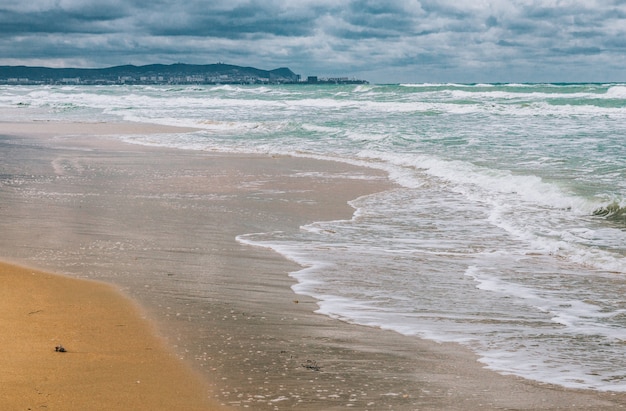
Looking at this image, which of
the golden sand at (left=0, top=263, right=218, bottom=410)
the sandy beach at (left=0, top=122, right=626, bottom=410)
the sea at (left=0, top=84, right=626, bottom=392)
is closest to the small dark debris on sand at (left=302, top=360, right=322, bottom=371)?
the sandy beach at (left=0, top=122, right=626, bottom=410)

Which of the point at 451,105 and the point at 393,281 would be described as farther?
the point at 451,105

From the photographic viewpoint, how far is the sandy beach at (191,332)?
372cm

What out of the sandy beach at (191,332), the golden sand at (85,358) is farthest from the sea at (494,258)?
the golden sand at (85,358)

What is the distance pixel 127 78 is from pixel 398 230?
610 ft

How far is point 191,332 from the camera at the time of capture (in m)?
4.78

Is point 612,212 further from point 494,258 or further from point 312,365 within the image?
point 312,365

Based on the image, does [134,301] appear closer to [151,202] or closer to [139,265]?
[139,265]

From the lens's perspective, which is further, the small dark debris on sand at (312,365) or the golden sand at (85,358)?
the small dark debris on sand at (312,365)

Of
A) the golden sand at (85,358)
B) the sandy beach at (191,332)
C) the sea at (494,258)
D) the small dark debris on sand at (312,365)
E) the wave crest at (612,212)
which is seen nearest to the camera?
the golden sand at (85,358)

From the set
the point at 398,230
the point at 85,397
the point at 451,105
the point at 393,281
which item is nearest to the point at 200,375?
the point at 85,397

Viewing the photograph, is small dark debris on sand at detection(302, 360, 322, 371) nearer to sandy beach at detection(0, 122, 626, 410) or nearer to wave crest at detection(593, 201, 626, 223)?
sandy beach at detection(0, 122, 626, 410)

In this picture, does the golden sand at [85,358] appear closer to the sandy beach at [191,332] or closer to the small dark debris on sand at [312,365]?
the sandy beach at [191,332]

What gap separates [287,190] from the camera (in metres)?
12.5

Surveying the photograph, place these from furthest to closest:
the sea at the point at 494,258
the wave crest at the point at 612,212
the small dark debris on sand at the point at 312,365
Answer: the wave crest at the point at 612,212, the sea at the point at 494,258, the small dark debris on sand at the point at 312,365
